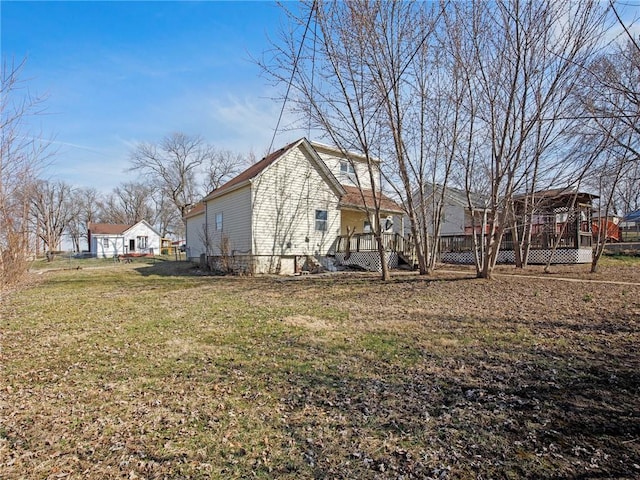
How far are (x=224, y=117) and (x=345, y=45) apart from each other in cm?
602

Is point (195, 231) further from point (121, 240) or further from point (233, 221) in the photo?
point (121, 240)

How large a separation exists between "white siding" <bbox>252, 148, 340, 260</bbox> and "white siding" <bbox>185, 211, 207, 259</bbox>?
7.89 meters

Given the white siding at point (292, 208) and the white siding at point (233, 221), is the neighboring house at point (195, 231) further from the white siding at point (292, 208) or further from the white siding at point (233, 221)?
the white siding at point (292, 208)

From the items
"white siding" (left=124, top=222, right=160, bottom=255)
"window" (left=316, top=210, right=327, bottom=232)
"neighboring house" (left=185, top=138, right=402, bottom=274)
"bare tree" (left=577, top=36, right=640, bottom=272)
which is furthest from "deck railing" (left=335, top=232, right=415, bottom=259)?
"white siding" (left=124, top=222, right=160, bottom=255)

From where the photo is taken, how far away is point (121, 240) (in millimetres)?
42062

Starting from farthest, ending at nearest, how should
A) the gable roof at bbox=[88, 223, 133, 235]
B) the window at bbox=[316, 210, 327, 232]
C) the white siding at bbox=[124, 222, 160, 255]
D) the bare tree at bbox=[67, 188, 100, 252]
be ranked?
the bare tree at bbox=[67, 188, 100, 252], the white siding at bbox=[124, 222, 160, 255], the gable roof at bbox=[88, 223, 133, 235], the window at bbox=[316, 210, 327, 232]

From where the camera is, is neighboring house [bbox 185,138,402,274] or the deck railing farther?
the deck railing

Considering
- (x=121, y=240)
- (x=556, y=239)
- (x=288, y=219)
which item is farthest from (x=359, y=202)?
(x=121, y=240)

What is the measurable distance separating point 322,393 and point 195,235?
23664mm

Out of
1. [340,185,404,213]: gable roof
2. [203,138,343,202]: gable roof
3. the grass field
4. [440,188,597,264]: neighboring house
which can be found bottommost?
the grass field

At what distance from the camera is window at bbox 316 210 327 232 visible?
18219 mm

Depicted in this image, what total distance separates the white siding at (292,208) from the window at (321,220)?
0.17m

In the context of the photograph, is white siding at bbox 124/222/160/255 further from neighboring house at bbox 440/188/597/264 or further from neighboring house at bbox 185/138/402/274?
neighboring house at bbox 440/188/597/264

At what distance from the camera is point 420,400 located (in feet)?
12.1
